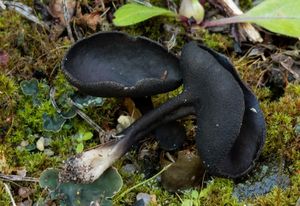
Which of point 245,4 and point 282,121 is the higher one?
point 245,4

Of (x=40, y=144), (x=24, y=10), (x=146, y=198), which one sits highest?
(x=24, y=10)


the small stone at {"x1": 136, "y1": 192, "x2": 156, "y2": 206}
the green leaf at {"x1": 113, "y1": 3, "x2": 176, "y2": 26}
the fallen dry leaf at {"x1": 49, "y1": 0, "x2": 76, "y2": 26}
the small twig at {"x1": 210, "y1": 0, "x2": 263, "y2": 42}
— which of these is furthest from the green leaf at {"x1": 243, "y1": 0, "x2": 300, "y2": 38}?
the small stone at {"x1": 136, "y1": 192, "x2": 156, "y2": 206}

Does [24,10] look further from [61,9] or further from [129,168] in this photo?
[129,168]

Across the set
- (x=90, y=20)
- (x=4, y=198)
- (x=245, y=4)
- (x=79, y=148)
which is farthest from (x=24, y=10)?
(x=245, y=4)

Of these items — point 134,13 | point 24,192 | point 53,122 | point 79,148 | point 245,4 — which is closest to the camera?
point 24,192

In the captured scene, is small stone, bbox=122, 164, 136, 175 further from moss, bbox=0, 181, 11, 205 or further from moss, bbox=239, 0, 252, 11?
moss, bbox=239, 0, 252, 11
